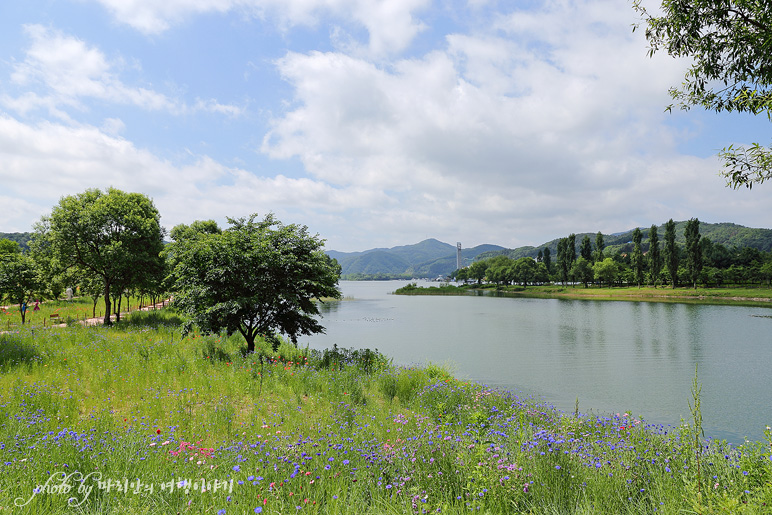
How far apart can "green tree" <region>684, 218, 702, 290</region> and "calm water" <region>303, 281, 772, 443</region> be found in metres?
53.2

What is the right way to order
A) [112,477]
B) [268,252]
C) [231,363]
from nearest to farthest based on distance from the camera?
[112,477] → [231,363] → [268,252]

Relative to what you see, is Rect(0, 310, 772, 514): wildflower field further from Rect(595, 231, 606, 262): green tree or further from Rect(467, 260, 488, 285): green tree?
Rect(467, 260, 488, 285): green tree

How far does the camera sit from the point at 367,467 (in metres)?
5.29

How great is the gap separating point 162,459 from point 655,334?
4083 cm

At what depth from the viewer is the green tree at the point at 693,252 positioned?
87750 millimetres

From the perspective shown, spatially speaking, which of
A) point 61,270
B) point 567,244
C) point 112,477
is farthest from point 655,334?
point 567,244

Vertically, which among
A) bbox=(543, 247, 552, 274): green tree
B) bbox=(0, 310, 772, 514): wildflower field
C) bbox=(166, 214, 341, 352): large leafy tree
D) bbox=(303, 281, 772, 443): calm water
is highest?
bbox=(543, 247, 552, 274): green tree

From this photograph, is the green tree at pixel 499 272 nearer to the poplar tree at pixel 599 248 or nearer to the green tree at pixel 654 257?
the poplar tree at pixel 599 248

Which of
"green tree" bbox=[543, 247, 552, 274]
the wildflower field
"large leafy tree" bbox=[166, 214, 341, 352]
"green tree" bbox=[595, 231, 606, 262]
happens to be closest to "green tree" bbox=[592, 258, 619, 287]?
"green tree" bbox=[595, 231, 606, 262]

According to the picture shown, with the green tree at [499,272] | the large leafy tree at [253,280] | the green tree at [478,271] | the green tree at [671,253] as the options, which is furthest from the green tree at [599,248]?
the large leafy tree at [253,280]

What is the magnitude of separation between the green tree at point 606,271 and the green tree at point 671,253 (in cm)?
1892

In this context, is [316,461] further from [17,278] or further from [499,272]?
[499,272]

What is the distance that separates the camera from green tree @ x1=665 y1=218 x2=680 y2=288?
92.8 m

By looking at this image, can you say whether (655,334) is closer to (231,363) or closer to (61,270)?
(231,363)
